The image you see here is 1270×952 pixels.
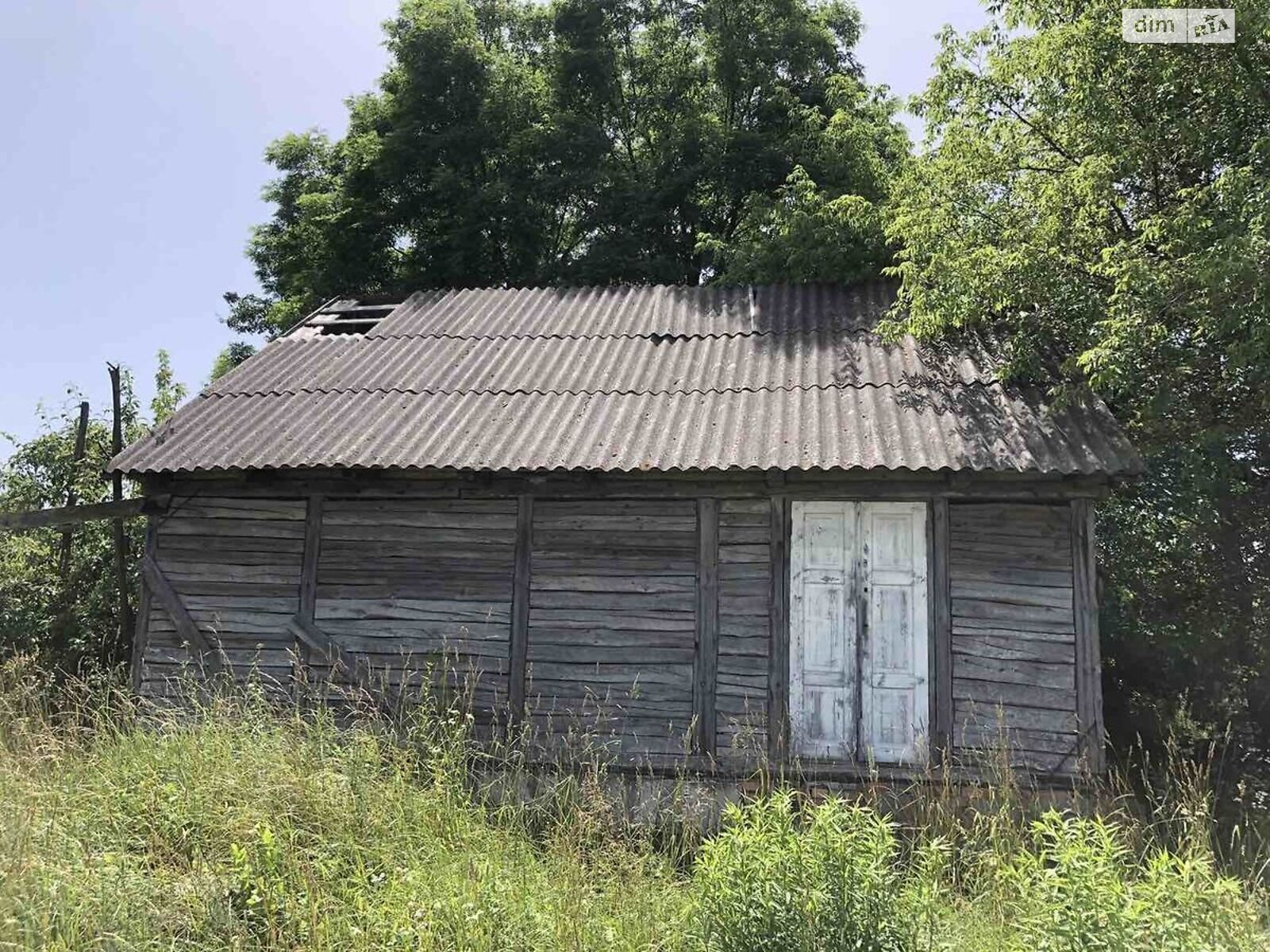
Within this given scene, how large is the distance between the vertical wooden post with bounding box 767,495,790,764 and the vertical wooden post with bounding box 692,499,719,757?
1.42 ft

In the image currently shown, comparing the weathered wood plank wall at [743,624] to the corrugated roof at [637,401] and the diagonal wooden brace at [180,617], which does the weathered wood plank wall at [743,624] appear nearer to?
the corrugated roof at [637,401]

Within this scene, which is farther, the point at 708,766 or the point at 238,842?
the point at 708,766

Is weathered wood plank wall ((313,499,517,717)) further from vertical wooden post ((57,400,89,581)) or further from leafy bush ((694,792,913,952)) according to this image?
vertical wooden post ((57,400,89,581))

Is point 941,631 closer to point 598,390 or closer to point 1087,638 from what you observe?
point 1087,638

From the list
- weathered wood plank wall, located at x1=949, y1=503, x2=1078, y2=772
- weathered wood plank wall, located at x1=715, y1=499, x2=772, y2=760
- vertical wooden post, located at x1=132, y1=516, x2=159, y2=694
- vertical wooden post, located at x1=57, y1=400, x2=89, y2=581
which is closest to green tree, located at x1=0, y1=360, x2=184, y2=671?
vertical wooden post, located at x1=57, y1=400, x2=89, y2=581

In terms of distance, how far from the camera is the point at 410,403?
7914 millimetres

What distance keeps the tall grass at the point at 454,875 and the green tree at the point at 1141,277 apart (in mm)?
3956

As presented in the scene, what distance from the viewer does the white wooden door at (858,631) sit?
21.4 ft

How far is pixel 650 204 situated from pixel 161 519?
1096cm

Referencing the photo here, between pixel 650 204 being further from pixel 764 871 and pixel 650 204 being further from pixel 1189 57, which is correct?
pixel 764 871

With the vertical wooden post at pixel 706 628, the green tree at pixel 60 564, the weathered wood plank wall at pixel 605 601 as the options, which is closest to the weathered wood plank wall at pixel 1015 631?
the weathered wood plank wall at pixel 605 601

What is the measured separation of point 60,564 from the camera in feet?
34.0

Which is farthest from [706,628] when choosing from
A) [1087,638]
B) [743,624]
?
[1087,638]

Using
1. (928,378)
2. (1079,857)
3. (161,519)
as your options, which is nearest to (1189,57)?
(928,378)
